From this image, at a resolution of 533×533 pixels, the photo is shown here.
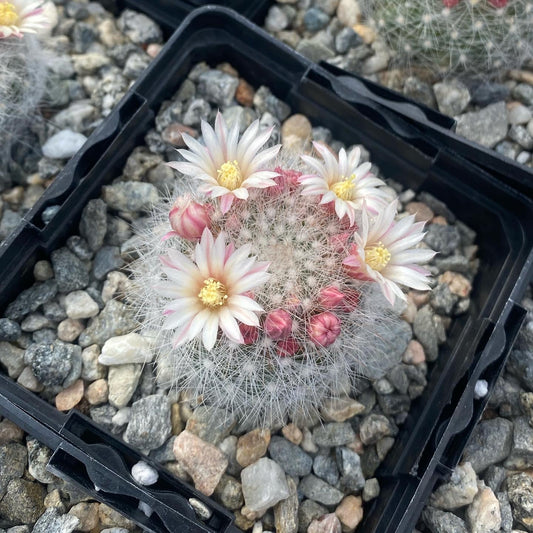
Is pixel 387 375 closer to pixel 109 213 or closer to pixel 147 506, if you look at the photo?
pixel 147 506

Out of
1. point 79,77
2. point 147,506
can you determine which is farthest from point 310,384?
point 79,77

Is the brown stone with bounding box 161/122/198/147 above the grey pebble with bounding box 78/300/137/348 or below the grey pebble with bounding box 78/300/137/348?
above

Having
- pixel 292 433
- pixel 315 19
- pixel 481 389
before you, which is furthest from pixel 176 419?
pixel 315 19

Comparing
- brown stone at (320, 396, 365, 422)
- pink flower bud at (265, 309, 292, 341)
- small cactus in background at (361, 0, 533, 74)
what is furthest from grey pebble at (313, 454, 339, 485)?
small cactus in background at (361, 0, 533, 74)

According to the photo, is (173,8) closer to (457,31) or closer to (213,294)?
(457,31)

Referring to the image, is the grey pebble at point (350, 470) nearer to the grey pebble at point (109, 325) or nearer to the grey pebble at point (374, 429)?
the grey pebble at point (374, 429)

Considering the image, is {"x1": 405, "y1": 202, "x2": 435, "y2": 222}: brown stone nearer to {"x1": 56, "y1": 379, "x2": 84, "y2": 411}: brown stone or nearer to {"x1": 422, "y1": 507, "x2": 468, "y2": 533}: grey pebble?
{"x1": 422, "y1": 507, "x2": 468, "y2": 533}: grey pebble
